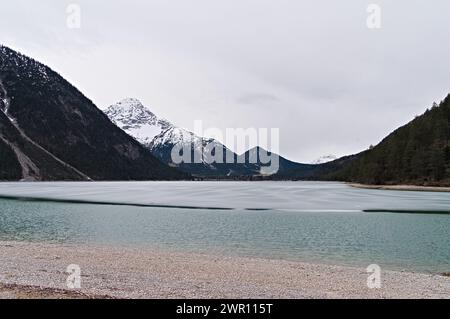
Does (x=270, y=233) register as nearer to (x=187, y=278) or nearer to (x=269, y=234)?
(x=269, y=234)

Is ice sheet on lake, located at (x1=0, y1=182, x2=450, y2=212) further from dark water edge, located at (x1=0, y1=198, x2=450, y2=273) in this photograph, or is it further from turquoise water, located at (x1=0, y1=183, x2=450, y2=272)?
dark water edge, located at (x1=0, y1=198, x2=450, y2=273)

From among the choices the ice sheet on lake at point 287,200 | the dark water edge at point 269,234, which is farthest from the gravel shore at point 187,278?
the ice sheet on lake at point 287,200

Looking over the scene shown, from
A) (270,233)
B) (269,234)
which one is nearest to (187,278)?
(269,234)

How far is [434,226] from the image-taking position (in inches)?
1933

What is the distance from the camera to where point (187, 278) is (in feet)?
74.3

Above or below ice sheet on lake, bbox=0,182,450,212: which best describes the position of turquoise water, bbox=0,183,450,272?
above

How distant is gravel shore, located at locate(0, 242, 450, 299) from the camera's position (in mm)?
18656

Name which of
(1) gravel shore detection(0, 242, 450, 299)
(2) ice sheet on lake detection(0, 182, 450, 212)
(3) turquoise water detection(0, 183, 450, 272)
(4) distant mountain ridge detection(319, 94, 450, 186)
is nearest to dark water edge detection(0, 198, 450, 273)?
(3) turquoise water detection(0, 183, 450, 272)

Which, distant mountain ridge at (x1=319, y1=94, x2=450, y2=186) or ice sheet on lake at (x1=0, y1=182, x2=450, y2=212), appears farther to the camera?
distant mountain ridge at (x1=319, y1=94, x2=450, y2=186)

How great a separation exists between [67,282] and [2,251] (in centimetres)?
1339

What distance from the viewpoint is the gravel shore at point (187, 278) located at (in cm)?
1866

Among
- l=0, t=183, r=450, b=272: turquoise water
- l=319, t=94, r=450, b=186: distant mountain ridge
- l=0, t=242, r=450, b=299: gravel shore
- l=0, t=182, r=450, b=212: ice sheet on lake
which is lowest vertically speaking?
l=0, t=182, r=450, b=212: ice sheet on lake
